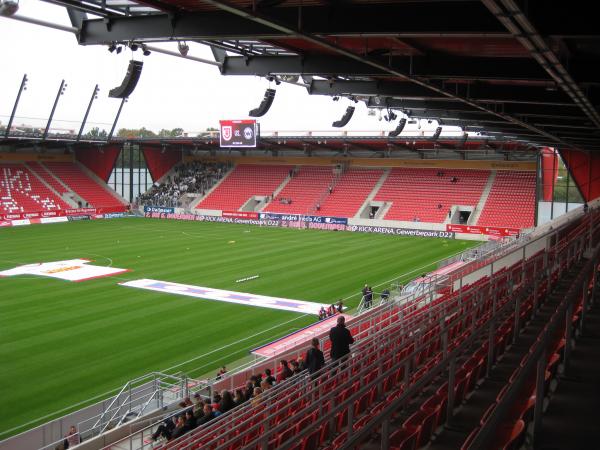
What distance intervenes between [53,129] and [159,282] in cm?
2959

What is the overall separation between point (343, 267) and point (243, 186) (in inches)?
1147

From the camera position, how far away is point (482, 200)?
144 feet

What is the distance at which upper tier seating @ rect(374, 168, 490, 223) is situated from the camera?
4434 cm

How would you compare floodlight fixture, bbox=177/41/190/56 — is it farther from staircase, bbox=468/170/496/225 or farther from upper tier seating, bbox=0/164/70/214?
upper tier seating, bbox=0/164/70/214

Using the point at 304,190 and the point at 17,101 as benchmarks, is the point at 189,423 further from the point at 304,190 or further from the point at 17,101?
the point at 304,190

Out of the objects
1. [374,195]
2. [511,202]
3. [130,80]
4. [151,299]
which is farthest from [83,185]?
[130,80]

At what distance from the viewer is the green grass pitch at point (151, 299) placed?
14.0 m

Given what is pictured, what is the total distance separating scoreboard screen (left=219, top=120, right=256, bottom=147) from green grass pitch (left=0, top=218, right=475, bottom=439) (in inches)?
334

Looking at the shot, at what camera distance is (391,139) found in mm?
45094

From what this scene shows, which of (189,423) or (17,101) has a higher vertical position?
(17,101)

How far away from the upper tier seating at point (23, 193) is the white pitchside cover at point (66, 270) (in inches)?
808

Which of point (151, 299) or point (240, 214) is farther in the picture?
point (240, 214)

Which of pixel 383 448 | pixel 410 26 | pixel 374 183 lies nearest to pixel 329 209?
pixel 374 183

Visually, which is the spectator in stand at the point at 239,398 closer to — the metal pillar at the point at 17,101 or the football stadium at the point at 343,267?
the football stadium at the point at 343,267
